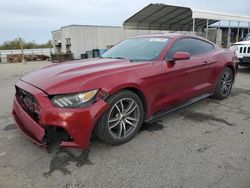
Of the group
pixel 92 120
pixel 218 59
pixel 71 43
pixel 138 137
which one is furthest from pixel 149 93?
pixel 71 43

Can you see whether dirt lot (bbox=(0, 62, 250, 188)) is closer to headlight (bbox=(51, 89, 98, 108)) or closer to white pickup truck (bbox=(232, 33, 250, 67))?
headlight (bbox=(51, 89, 98, 108))

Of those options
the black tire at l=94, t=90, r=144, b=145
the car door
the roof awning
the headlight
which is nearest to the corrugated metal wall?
the roof awning

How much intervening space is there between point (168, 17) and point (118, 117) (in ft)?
54.5

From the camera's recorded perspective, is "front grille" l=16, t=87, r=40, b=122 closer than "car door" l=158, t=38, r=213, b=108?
Yes

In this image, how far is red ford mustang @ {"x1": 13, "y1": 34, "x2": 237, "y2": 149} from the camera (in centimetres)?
247

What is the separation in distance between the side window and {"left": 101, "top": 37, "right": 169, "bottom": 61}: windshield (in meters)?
0.18

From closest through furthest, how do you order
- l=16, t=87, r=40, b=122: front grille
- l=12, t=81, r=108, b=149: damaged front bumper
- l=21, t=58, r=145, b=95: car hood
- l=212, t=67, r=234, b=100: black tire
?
l=12, t=81, r=108, b=149: damaged front bumper < l=21, t=58, r=145, b=95: car hood < l=16, t=87, r=40, b=122: front grille < l=212, t=67, r=234, b=100: black tire

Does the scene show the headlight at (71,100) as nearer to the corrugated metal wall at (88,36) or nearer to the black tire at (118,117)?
the black tire at (118,117)

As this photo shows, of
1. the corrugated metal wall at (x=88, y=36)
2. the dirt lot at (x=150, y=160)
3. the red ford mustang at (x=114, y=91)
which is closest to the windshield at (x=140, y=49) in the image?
the red ford mustang at (x=114, y=91)

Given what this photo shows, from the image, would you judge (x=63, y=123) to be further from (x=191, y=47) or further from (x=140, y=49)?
(x=191, y=47)

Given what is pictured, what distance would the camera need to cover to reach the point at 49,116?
2.41 meters

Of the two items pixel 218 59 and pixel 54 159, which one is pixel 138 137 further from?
pixel 218 59

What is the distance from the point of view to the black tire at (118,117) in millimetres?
2719

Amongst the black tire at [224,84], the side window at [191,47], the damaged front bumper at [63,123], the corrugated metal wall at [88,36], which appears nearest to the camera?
the damaged front bumper at [63,123]
